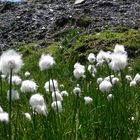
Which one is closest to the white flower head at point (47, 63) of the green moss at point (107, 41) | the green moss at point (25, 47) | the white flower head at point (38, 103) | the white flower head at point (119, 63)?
the white flower head at point (38, 103)

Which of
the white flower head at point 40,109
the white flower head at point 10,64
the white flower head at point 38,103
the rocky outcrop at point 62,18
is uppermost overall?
the white flower head at point 10,64

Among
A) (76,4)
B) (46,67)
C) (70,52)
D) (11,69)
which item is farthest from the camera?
(76,4)

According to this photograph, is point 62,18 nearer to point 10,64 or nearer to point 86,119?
point 86,119

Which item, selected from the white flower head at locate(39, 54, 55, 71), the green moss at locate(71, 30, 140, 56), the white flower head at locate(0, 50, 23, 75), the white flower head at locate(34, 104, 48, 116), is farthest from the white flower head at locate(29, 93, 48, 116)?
the green moss at locate(71, 30, 140, 56)

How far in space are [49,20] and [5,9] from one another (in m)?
4.67

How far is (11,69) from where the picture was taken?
287cm

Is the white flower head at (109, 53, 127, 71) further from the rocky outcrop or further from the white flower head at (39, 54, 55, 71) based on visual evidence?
the rocky outcrop

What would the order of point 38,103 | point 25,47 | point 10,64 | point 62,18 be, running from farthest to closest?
point 62,18 → point 25,47 → point 38,103 → point 10,64

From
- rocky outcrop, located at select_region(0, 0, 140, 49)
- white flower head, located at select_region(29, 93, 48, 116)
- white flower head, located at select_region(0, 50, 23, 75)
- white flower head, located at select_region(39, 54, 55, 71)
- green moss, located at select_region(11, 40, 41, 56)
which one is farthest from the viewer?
rocky outcrop, located at select_region(0, 0, 140, 49)

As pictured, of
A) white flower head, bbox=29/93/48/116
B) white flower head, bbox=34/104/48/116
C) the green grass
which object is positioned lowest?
the green grass

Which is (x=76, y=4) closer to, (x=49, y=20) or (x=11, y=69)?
(x=49, y=20)

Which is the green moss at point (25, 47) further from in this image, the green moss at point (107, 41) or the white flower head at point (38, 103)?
the white flower head at point (38, 103)

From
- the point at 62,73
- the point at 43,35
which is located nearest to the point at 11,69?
the point at 62,73

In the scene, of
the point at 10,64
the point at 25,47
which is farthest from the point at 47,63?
the point at 25,47
